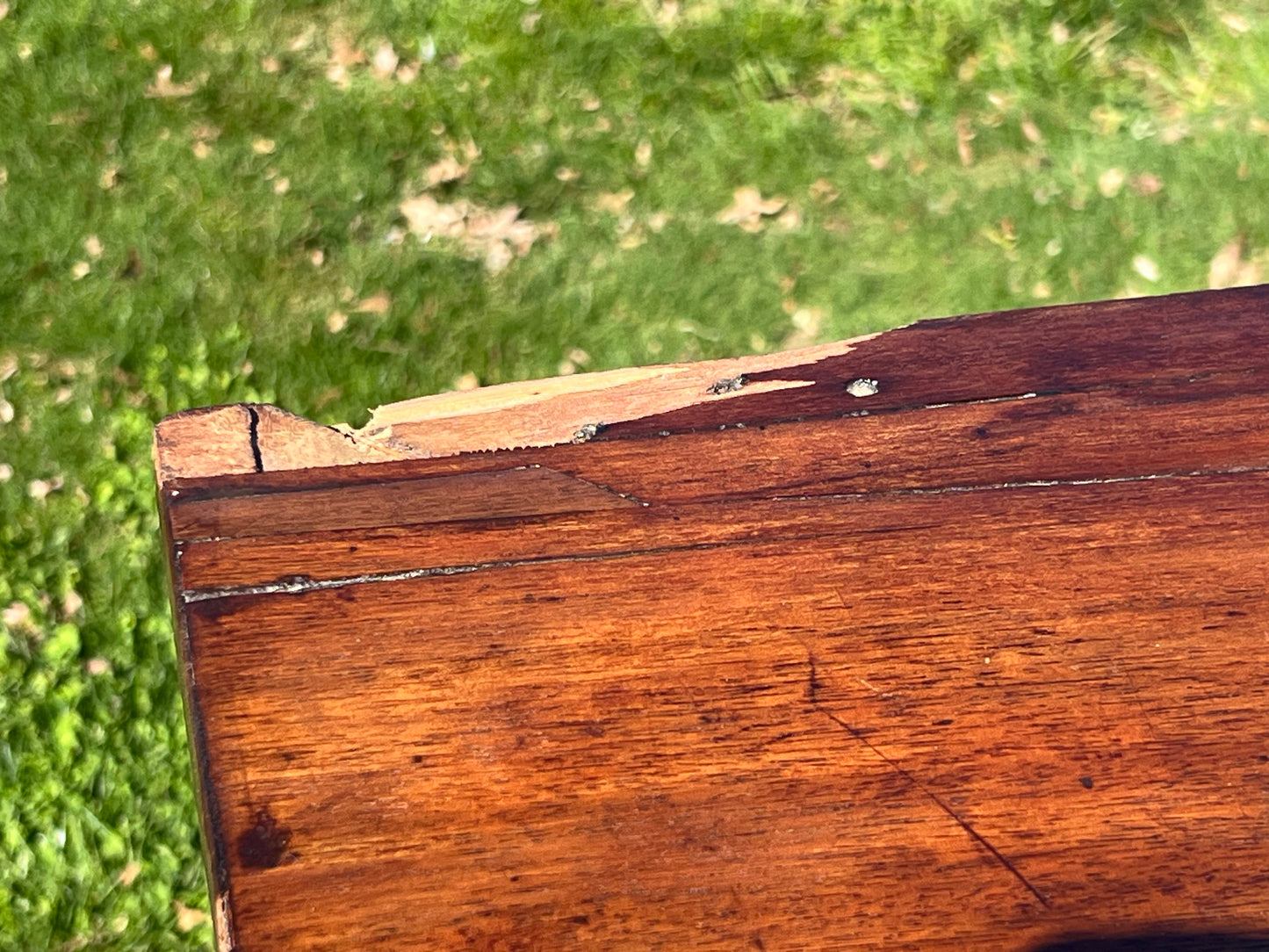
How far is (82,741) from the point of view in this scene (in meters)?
2.71

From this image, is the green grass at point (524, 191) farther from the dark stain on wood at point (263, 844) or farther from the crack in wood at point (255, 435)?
the dark stain on wood at point (263, 844)

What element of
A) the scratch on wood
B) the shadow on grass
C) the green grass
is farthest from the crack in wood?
the green grass

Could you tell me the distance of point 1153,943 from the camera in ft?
4.03

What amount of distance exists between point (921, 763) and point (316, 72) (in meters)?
2.79

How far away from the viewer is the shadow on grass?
1229 millimetres

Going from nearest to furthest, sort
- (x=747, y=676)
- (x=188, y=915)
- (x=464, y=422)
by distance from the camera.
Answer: (x=747, y=676) → (x=464, y=422) → (x=188, y=915)

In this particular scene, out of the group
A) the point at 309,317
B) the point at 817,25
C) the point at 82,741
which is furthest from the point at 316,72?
the point at 82,741

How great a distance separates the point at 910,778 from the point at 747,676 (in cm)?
22

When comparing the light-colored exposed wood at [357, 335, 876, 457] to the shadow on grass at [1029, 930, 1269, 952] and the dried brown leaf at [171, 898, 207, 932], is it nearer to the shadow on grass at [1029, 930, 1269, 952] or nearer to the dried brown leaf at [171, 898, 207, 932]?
the shadow on grass at [1029, 930, 1269, 952]

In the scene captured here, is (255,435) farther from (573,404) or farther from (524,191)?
(524,191)

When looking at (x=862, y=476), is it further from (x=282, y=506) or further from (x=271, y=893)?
(x=271, y=893)

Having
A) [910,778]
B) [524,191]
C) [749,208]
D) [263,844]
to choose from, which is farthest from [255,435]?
[749,208]

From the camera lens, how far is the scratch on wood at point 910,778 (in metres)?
1.26

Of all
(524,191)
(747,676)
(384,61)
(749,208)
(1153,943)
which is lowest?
(1153,943)
